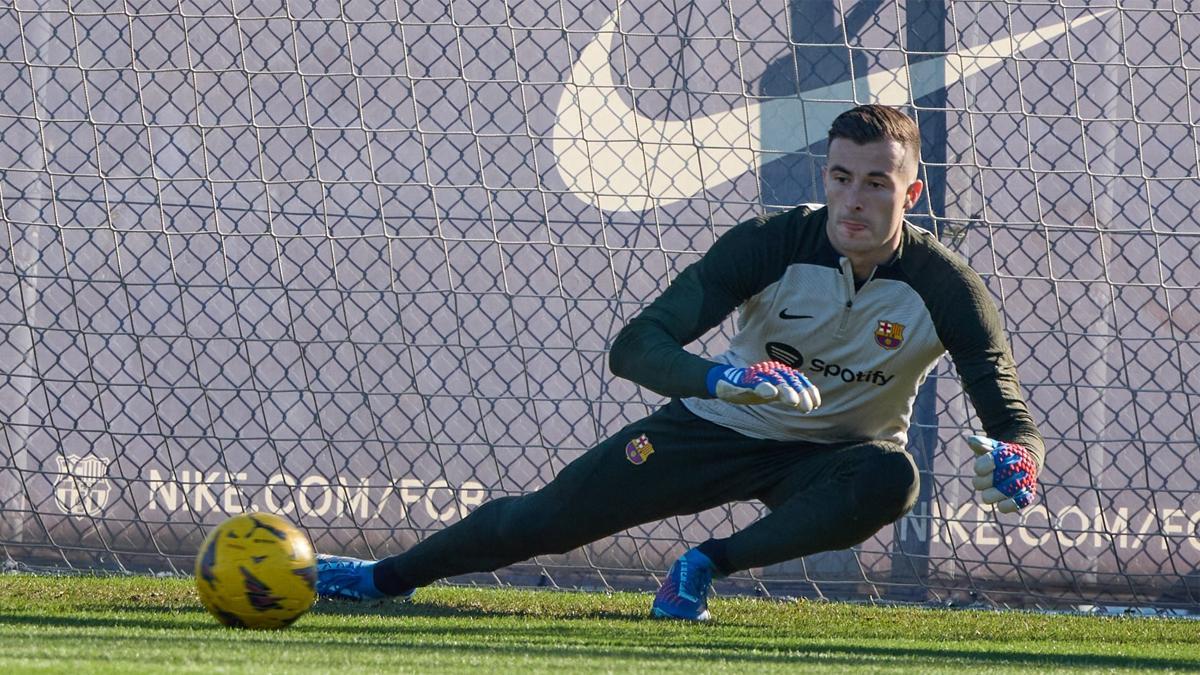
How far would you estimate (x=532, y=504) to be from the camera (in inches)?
172

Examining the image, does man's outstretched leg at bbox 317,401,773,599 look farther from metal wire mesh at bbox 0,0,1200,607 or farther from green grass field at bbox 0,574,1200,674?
metal wire mesh at bbox 0,0,1200,607

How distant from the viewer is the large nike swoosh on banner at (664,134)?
230 inches

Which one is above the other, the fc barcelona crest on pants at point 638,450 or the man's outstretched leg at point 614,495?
the fc barcelona crest on pants at point 638,450

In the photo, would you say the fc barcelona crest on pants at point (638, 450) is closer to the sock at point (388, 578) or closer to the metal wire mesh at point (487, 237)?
the sock at point (388, 578)

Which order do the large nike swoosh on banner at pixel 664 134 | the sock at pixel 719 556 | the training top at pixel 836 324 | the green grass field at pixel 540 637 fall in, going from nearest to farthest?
the green grass field at pixel 540 637 < the training top at pixel 836 324 < the sock at pixel 719 556 < the large nike swoosh on banner at pixel 664 134

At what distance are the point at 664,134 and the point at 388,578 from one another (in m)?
2.25

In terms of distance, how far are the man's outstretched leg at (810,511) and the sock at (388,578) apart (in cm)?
80

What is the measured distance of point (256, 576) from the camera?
11.4 feet

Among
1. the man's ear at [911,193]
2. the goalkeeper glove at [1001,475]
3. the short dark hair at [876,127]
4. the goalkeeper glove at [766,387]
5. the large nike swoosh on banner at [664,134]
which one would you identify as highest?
the large nike swoosh on banner at [664,134]

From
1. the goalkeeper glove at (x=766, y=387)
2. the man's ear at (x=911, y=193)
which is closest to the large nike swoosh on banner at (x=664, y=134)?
the man's ear at (x=911, y=193)

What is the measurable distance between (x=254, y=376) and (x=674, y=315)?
245cm

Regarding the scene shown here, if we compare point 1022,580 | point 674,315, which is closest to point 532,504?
point 674,315

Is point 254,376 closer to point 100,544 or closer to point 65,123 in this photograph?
point 100,544

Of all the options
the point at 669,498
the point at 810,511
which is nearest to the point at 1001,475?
the point at 810,511
